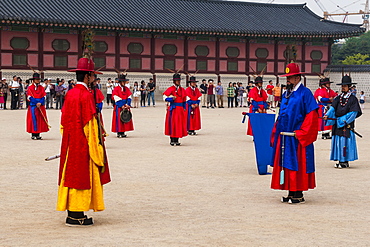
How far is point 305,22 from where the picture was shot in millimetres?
43312

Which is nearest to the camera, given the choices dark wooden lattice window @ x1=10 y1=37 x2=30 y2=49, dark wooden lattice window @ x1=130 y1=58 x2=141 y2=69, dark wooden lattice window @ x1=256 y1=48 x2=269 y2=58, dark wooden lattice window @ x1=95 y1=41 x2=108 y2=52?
dark wooden lattice window @ x1=10 y1=37 x2=30 y2=49

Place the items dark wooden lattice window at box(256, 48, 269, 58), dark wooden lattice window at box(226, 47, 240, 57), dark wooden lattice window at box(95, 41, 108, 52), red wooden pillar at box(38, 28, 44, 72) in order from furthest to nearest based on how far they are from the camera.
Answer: dark wooden lattice window at box(256, 48, 269, 58)
dark wooden lattice window at box(226, 47, 240, 57)
dark wooden lattice window at box(95, 41, 108, 52)
red wooden pillar at box(38, 28, 44, 72)

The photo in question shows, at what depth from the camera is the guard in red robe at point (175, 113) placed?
1453 cm

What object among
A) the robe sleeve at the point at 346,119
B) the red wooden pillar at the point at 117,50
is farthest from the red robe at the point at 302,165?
the red wooden pillar at the point at 117,50

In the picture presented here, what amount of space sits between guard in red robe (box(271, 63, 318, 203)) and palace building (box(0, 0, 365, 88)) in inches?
1075

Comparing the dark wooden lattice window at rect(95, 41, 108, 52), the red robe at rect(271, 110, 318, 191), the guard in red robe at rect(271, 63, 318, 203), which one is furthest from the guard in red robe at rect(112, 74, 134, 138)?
the dark wooden lattice window at rect(95, 41, 108, 52)

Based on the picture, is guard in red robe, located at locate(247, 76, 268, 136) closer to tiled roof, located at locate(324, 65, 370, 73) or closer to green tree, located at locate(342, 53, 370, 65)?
tiled roof, located at locate(324, 65, 370, 73)

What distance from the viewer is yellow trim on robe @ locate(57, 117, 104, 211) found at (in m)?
6.14

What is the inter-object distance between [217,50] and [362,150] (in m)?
27.0

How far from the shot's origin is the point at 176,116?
14.6 meters

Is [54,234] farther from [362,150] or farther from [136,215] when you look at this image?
[362,150]

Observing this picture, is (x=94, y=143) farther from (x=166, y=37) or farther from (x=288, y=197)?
(x=166, y=37)

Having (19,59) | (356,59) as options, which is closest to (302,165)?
(19,59)

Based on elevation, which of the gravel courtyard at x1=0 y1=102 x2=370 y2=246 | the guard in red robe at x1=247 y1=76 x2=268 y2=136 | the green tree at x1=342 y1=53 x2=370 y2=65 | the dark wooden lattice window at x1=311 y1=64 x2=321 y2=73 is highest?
the green tree at x1=342 y1=53 x2=370 y2=65
